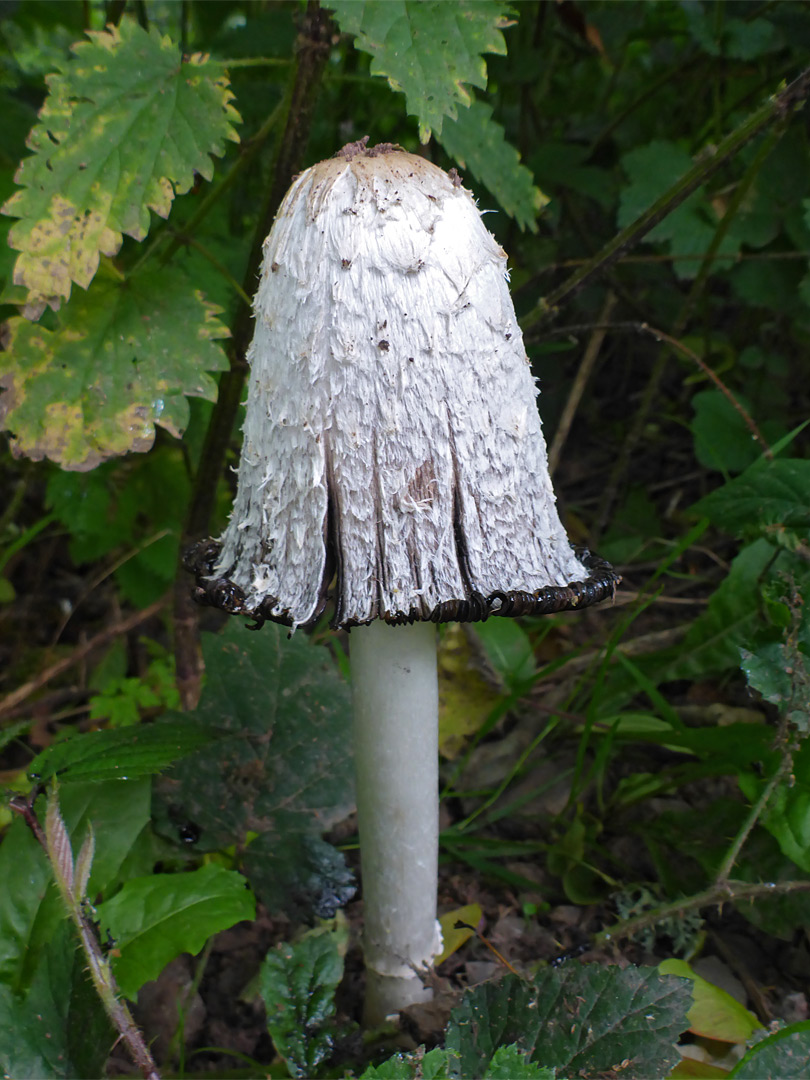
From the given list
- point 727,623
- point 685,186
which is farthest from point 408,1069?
point 685,186

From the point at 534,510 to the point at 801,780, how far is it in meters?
0.66

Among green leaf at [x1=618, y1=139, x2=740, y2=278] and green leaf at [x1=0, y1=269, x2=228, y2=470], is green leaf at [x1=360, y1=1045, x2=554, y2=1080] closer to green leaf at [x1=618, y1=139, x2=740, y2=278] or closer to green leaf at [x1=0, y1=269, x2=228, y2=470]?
green leaf at [x1=0, y1=269, x2=228, y2=470]

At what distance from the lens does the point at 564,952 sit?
1.66m

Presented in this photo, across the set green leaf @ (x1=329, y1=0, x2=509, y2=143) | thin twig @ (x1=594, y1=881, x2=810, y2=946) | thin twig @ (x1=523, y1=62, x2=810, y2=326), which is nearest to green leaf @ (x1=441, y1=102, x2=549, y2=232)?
thin twig @ (x1=523, y1=62, x2=810, y2=326)

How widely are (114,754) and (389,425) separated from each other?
0.75 m

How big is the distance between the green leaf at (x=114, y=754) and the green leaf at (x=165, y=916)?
7.5 inches

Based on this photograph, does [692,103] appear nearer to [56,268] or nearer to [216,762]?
[56,268]

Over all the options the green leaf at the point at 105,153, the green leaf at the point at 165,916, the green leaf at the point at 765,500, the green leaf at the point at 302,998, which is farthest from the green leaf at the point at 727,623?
the green leaf at the point at 105,153

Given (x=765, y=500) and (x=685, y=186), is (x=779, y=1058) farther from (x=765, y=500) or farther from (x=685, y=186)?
(x=685, y=186)

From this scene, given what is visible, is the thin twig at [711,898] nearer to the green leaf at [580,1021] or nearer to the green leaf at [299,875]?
the green leaf at [580,1021]

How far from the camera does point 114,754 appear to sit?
141 cm

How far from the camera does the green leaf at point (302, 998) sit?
4.63 ft

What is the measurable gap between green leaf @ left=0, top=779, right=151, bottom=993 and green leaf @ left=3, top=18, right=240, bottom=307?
0.87 metres

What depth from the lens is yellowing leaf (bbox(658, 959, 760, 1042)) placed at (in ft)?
4.72
